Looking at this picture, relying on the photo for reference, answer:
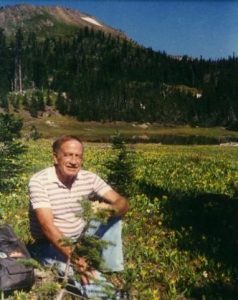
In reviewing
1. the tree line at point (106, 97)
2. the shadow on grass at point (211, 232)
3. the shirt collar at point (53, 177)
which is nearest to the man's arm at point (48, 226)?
the shirt collar at point (53, 177)

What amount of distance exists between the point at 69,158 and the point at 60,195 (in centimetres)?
49

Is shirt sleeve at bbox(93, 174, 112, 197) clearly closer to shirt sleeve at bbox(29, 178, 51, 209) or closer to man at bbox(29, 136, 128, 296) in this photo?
man at bbox(29, 136, 128, 296)

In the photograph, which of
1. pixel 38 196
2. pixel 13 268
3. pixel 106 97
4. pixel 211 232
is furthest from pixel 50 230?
pixel 106 97

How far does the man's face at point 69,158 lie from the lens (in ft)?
21.6

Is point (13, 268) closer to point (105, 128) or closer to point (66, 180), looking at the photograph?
point (66, 180)

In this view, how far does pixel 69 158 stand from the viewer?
21.6 feet

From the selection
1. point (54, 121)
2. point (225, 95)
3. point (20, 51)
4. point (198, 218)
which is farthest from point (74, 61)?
point (198, 218)

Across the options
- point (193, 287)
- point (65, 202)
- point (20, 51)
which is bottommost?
point (193, 287)

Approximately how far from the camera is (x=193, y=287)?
24.6 feet

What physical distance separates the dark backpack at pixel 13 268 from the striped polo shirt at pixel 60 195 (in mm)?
433

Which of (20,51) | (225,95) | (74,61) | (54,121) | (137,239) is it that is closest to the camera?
(137,239)

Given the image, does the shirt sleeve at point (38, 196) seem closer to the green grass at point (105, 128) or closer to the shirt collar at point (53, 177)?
the shirt collar at point (53, 177)

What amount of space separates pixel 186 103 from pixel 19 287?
522ft

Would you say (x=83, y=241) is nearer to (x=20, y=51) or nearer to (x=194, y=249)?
(x=194, y=249)
